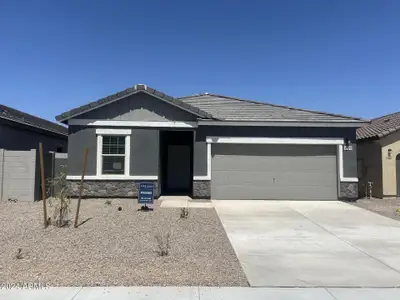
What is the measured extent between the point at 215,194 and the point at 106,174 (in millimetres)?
4645

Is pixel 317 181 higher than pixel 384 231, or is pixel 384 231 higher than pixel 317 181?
pixel 317 181

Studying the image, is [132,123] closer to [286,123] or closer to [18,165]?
[18,165]

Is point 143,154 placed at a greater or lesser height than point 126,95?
lesser

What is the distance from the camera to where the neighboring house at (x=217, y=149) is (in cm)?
1560

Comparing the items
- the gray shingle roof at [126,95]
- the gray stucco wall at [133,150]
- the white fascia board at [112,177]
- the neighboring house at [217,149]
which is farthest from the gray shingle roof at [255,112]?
the white fascia board at [112,177]

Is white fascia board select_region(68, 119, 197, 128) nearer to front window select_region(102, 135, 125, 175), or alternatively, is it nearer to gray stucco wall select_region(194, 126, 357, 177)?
front window select_region(102, 135, 125, 175)

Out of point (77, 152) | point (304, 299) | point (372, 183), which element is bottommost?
point (304, 299)

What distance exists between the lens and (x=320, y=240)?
28.8 ft

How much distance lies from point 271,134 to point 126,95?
249 inches

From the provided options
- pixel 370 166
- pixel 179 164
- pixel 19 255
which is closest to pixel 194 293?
pixel 19 255

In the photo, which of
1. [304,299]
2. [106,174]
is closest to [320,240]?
[304,299]

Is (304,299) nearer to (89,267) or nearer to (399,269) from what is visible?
(399,269)

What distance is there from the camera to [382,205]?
15.0m

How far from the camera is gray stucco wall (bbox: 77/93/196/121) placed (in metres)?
15.7
